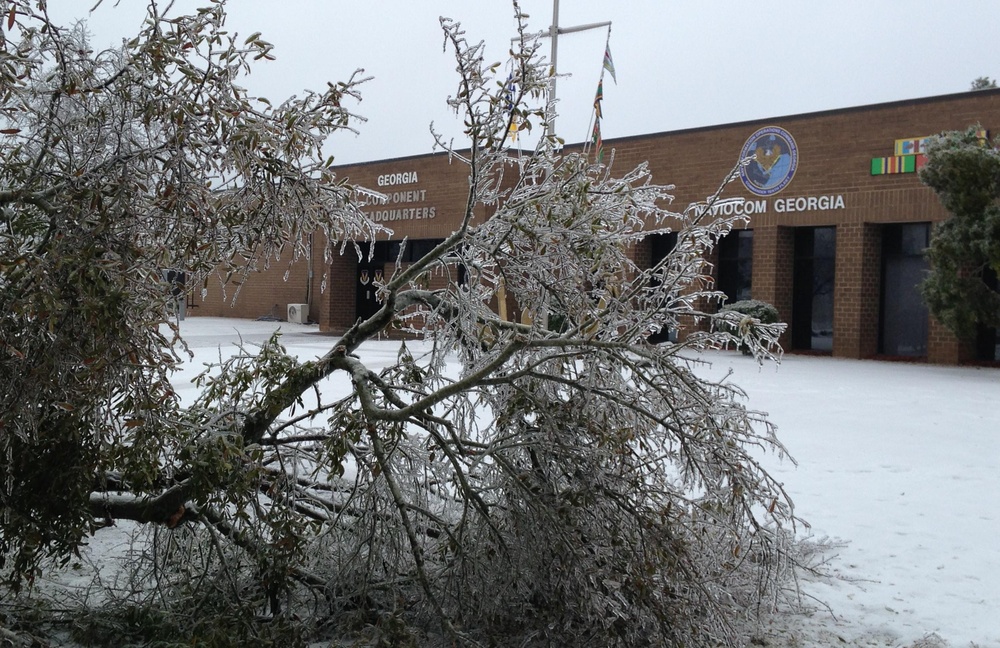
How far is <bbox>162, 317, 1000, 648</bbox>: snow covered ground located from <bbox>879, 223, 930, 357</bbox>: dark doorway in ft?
18.5

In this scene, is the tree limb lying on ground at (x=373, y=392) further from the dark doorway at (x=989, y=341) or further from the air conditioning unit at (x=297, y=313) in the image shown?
the air conditioning unit at (x=297, y=313)

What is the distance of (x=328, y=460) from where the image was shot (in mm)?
3908

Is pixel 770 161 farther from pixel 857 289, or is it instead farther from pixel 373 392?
pixel 373 392

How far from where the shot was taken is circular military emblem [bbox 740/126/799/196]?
2108 cm

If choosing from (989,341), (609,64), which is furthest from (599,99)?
(989,341)

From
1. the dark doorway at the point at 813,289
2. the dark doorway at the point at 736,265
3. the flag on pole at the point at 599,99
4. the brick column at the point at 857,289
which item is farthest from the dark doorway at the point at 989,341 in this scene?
the flag on pole at the point at 599,99

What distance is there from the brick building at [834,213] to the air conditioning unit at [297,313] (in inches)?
545

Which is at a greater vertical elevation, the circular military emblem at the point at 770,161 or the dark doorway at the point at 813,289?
the circular military emblem at the point at 770,161

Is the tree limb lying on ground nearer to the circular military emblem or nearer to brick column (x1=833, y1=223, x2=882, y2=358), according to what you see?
brick column (x1=833, y1=223, x2=882, y2=358)

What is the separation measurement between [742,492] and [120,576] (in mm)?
3397

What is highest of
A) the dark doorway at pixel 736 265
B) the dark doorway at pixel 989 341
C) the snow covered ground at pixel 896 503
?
the dark doorway at pixel 736 265

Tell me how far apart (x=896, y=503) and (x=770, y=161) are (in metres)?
15.8

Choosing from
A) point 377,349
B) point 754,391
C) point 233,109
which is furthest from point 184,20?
point 377,349

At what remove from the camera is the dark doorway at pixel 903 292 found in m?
20.2
